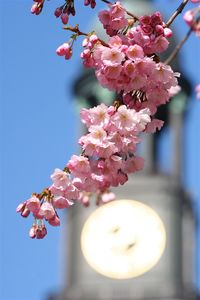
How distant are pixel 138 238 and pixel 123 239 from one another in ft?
1.26

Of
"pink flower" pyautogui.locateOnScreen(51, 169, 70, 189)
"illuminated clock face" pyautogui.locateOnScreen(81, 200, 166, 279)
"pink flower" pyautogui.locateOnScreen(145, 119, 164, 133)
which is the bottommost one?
"pink flower" pyautogui.locateOnScreen(51, 169, 70, 189)

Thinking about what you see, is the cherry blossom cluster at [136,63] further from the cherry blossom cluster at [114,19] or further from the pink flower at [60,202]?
the pink flower at [60,202]

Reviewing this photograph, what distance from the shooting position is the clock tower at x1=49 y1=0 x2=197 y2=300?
31.3 meters

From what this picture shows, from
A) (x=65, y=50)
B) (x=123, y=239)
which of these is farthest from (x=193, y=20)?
(x=123, y=239)

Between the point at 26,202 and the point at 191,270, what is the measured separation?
28985 millimetres

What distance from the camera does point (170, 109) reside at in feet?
104

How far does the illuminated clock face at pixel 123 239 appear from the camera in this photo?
31109mm

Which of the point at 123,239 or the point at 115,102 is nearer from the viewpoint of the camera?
the point at 115,102

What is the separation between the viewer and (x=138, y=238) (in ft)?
103

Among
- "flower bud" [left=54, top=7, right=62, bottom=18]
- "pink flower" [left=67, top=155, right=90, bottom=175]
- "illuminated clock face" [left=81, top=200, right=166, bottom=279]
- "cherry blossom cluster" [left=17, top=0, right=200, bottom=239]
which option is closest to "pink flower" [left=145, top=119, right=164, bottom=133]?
"cherry blossom cluster" [left=17, top=0, right=200, bottom=239]

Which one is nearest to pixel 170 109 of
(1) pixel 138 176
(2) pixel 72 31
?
(1) pixel 138 176

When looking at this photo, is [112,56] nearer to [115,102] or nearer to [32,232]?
[115,102]

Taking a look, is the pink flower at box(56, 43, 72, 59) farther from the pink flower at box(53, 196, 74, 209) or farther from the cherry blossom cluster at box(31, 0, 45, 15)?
the pink flower at box(53, 196, 74, 209)

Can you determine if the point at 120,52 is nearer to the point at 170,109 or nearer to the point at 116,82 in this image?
the point at 116,82
